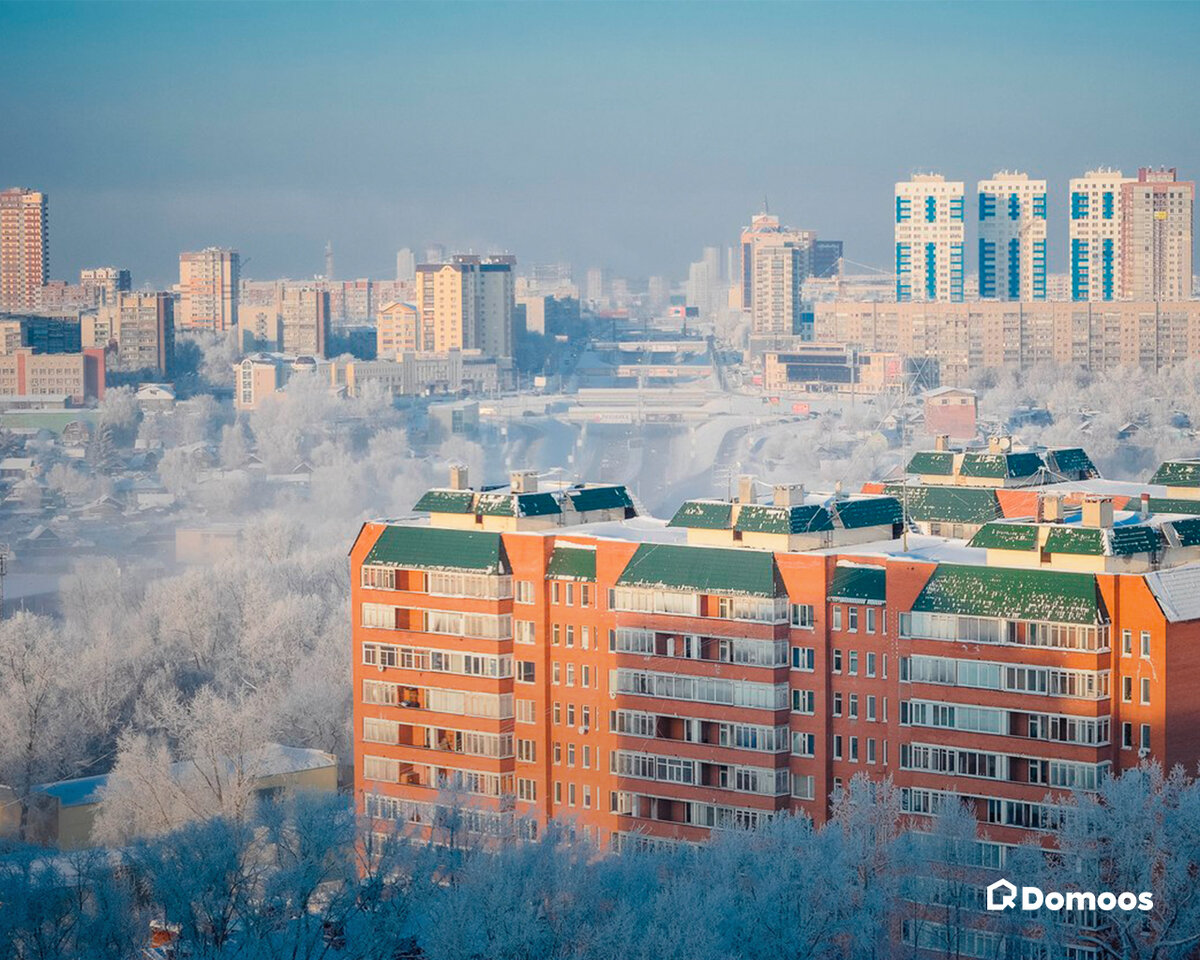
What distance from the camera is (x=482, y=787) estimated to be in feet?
30.5

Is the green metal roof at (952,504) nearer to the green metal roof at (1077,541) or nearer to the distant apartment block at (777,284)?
the green metal roof at (1077,541)

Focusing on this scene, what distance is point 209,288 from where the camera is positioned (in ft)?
164

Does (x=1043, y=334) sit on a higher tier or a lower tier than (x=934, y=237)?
lower

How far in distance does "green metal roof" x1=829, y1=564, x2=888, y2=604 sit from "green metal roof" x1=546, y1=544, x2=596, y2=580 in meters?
1.16

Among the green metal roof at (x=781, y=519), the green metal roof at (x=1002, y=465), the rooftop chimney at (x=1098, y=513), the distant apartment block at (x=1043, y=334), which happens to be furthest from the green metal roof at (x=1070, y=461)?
the distant apartment block at (x=1043, y=334)

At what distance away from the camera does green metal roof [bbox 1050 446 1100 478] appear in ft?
37.9

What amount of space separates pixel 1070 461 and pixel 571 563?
11.9ft

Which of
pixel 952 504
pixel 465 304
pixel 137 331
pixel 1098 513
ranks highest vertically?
pixel 465 304

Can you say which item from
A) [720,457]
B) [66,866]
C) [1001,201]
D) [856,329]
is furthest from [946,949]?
[1001,201]

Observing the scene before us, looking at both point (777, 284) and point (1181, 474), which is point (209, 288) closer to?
point (777, 284)

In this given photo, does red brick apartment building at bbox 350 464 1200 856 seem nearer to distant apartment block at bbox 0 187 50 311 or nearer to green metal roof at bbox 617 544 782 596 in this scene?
green metal roof at bbox 617 544 782 596

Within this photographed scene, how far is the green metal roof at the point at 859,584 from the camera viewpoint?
328 inches

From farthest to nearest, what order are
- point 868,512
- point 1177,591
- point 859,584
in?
point 868,512 → point 859,584 → point 1177,591

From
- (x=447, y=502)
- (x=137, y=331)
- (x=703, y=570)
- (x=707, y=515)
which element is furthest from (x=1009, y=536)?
(x=137, y=331)
